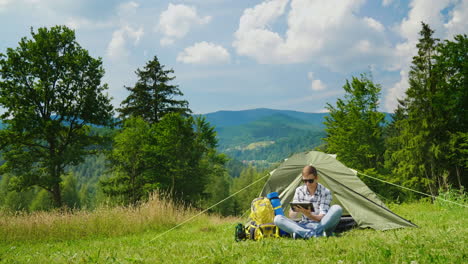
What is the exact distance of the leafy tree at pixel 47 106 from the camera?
64.7 feet

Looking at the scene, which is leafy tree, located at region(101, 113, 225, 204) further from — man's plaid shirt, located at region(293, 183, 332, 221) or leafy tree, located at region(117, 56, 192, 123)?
man's plaid shirt, located at region(293, 183, 332, 221)

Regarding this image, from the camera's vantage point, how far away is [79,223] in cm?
858

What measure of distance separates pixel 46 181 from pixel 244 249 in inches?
776

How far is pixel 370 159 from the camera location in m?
25.0

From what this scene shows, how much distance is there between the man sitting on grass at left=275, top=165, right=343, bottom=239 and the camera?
5.33 m

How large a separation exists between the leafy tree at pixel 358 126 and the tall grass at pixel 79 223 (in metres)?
17.4

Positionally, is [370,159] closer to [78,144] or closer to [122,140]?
[122,140]

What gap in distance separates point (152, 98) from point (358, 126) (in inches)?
655

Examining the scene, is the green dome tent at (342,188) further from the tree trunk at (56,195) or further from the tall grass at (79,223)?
the tree trunk at (56,195)

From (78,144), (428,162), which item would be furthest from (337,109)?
(78,144)

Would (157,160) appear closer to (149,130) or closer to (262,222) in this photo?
(149,130)

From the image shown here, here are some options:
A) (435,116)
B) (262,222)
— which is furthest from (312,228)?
(435,116)

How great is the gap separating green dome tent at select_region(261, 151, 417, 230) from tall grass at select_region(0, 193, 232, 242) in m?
3.43

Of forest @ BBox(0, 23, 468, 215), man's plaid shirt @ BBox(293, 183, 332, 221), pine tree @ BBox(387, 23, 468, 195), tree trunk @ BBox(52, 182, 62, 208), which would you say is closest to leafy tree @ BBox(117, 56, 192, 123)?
forest @ BBox(0, 23, 468, 215)
